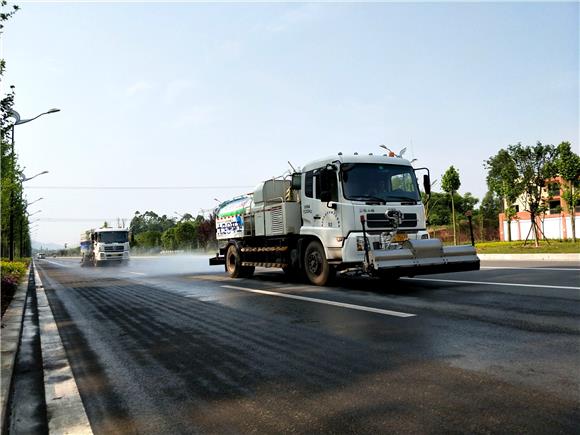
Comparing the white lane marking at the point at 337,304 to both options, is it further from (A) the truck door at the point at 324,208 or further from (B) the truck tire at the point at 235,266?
(B) the truck tire at the point at 235,266

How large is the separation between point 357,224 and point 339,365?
609cm

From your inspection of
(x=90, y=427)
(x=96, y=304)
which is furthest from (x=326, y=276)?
(x=90, y=427)

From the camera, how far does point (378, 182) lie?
10.9 meters

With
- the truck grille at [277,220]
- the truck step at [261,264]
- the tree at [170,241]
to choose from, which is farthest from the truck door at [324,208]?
the tree at [170,241]

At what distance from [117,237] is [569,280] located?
30752mm

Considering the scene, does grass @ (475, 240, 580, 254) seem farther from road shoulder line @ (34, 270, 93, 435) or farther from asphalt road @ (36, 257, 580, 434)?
road shoulder line @ (34, 270, 93, 435)

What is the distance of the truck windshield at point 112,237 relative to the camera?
3421 cm

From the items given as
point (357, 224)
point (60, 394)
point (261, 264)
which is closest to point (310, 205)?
point (357, 224)

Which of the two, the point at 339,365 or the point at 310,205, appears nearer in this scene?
the point at 339,365

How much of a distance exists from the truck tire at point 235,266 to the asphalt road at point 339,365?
22.9 ft

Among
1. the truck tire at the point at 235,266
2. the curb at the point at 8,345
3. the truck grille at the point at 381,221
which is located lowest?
the curb at the point at 8,345

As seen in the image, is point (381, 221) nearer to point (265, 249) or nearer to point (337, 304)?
Result: point (337, 304)

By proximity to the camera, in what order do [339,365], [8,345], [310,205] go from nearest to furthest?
[339,365], [8,345], [310,205]

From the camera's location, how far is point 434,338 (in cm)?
527
